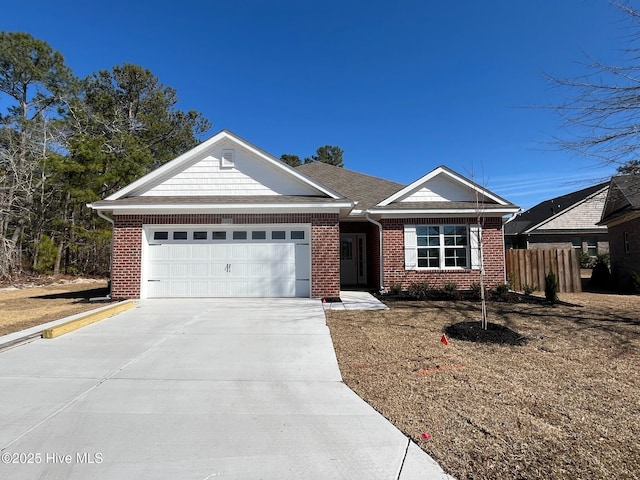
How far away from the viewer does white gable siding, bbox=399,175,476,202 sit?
43.8 feet

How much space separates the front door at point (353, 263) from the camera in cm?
1560

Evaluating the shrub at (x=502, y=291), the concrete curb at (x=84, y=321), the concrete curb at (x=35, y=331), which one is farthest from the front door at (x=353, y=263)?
the concrete curb at (x=35, y=331)

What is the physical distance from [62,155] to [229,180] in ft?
55.8

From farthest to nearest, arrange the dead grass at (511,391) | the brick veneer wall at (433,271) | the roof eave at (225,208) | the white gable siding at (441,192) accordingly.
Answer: the white gable siding at (441,192), the brick veneer wall at (433,271), the roof eave at (225,208), the dead grass at (511,391)

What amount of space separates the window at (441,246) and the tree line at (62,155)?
1783 cm

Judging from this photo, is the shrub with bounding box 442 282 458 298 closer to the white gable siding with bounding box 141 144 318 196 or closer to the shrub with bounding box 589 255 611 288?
the white gable siding with bounding box 141 144 318 196

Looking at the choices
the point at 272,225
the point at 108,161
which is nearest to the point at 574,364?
the point at 272,225

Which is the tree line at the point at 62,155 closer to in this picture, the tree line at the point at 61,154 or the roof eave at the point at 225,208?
the tree line at the point at 61,154

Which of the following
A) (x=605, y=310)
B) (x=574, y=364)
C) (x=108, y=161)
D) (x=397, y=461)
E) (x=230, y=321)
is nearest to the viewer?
(x=397, y=461)

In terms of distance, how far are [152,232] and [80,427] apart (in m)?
8.70

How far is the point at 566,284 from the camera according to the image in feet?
49.0

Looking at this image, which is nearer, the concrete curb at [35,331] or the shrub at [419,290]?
the concrete curb at [35,331]

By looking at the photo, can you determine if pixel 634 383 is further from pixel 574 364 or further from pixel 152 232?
pixel 152 232

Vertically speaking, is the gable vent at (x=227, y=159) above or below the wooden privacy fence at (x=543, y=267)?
above
